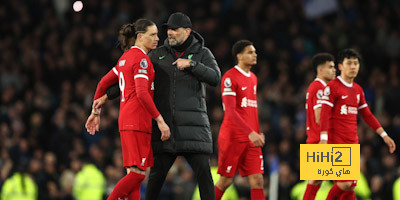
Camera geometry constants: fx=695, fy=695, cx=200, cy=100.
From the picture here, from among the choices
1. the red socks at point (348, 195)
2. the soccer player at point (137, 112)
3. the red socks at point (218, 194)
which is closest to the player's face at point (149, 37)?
the soccer player at point (137, 112)

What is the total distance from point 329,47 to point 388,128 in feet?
11.2

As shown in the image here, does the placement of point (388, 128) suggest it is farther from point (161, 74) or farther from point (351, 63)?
point (161, 74)

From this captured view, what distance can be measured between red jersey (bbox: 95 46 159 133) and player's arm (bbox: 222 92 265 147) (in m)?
1.29

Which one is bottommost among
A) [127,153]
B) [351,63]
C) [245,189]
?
[245,189]

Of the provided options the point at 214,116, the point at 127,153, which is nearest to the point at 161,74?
the point at 127,153

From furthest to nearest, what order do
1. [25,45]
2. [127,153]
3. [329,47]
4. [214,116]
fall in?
[25,45], [329,47], [214,116], [127,153]

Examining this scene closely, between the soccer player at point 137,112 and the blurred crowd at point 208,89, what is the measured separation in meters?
5.97

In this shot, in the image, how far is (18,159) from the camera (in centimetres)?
1525

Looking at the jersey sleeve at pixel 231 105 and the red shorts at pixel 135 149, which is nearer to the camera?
the red shorts at pixel 135 149

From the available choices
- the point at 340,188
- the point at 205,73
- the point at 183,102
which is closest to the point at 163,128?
the point at 183,102

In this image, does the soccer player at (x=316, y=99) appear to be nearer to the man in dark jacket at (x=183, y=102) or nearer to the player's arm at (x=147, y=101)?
the man in dark jacket at (x=183, y=102)

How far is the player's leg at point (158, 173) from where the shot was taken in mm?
7523

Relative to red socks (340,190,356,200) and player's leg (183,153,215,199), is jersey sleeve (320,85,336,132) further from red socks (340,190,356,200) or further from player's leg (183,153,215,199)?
player's leg (183,153,215,199)

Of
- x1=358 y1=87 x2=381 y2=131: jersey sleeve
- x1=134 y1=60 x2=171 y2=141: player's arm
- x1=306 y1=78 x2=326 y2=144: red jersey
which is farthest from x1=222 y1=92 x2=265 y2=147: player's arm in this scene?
x1=358 y1=87 x2=381 y2=131: jersey sleeve
